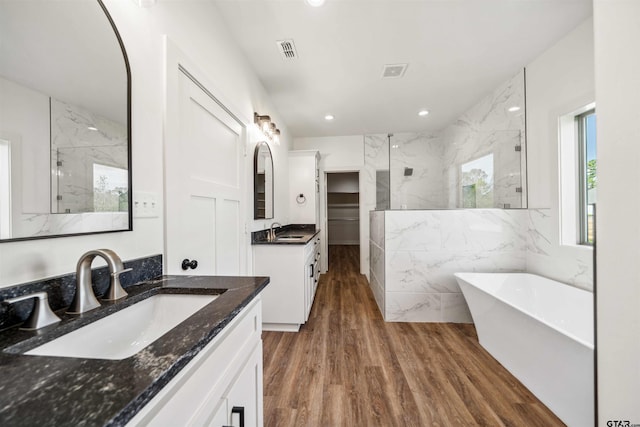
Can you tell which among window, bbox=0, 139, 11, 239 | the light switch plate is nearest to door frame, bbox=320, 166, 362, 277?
the light switch plate

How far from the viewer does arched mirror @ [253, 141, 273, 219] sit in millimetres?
2453

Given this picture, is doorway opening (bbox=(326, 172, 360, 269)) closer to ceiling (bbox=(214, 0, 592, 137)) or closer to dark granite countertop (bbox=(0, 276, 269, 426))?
ceiling (bbox=(214, 0, 592, 137))

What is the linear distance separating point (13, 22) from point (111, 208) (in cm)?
56

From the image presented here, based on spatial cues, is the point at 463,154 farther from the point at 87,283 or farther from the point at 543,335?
the point at 87,283

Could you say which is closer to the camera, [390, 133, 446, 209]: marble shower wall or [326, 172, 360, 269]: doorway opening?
[390, 133, 446, 209]: marble shower wall

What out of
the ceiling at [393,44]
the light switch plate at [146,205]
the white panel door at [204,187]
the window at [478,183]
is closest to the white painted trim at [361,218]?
the ceiling at [393,44]

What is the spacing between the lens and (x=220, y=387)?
692mm

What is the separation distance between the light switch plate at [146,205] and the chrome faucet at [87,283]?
317 millimetres

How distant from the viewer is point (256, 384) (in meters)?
0.99

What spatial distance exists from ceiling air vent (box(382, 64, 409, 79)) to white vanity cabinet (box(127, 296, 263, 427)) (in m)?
2.51

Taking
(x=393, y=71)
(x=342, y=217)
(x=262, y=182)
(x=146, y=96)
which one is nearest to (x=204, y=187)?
(x=146, y=96)

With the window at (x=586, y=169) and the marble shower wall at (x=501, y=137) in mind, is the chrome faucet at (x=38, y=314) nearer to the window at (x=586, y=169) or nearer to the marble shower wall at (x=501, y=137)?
the window at (x=586, y=169)

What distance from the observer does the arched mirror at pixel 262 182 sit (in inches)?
96.6

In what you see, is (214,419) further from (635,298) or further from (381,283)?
(381,283)
